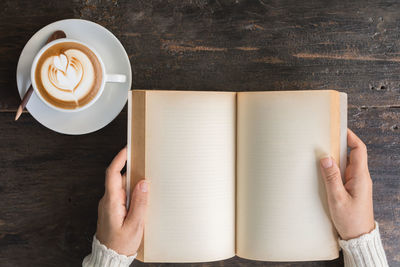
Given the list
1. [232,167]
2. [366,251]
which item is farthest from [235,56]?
[366,251]

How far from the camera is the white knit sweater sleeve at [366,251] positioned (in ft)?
2.11

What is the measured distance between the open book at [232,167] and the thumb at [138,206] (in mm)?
15

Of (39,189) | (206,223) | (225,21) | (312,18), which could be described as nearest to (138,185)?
(206,223)

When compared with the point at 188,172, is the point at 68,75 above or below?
above

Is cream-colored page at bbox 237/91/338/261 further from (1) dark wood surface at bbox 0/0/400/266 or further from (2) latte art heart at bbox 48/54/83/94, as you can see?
(2) latte art heart at bbox 48/54/83/94

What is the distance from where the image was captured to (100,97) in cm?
67

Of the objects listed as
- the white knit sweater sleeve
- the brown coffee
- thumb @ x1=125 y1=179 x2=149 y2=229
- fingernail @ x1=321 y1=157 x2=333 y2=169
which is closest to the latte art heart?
the brown coffee

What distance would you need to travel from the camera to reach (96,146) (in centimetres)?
73

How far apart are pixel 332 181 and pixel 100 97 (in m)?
0.44

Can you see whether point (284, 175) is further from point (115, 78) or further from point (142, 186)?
point (115, 78)

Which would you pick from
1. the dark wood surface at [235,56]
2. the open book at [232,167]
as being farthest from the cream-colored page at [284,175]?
the dark wood surface at [235,56]

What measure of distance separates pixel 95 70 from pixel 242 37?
29cm

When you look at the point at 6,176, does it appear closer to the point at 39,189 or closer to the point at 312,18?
the point at 39,189

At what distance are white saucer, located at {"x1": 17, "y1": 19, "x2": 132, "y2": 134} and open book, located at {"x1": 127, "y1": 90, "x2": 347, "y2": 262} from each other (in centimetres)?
8
